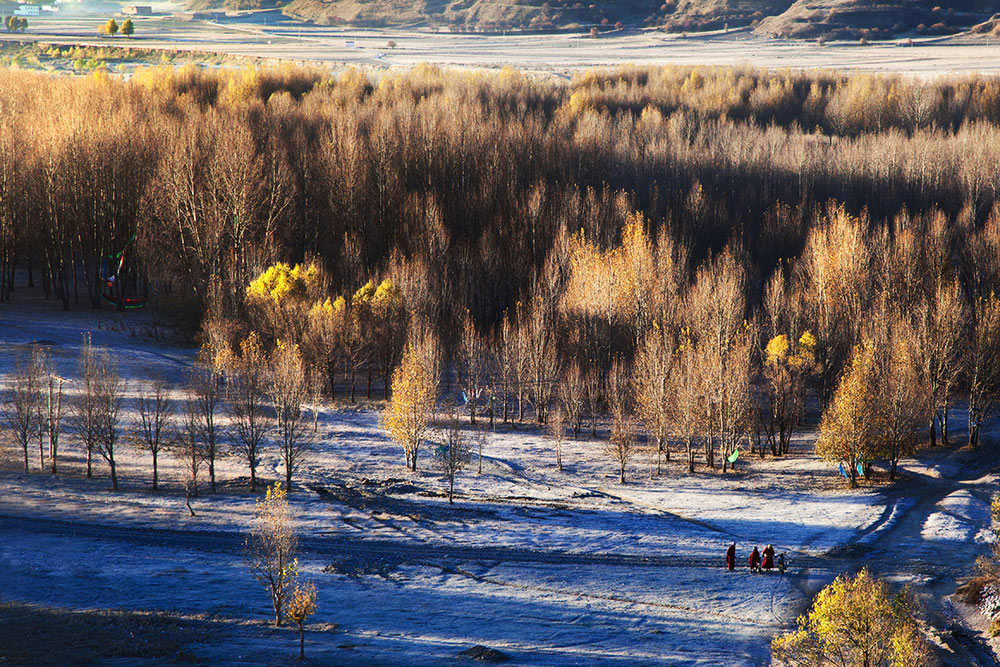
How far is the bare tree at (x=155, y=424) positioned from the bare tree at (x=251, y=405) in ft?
9.93

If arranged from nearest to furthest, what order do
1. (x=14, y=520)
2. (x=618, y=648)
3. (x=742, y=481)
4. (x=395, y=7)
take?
(x=618, y=648) → (x=14, y=520) → (x=742, y=481) → (x=395, y=7)

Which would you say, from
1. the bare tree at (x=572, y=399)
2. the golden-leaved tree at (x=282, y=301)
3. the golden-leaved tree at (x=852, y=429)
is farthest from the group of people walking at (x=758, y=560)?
the golden-leaved tree at (x=282, y=301)

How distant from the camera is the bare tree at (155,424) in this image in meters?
39.5

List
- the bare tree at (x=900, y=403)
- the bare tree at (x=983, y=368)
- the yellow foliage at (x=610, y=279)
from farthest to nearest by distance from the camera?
1. the yellow foliage at (x=610, y=279)
2. the bare tree at (x=983, y=368)
3. the bare tree at (x=900, y=403)

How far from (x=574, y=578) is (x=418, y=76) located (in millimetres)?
Result: 90161

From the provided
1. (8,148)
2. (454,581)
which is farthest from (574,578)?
(8,148)

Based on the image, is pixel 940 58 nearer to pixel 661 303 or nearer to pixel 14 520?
pixel 661 303

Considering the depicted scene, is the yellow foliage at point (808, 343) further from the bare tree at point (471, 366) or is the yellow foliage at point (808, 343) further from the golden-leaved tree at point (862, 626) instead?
the golden-leaved tree at point (862, 626)

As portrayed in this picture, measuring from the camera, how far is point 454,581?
32.6 m

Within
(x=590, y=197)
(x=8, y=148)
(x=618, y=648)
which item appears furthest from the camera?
(x=590, y=197)

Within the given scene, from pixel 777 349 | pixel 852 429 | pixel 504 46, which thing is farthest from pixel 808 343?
pixel 504 46

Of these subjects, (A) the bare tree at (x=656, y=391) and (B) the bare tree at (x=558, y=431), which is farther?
(A) the bare tree at (x=656, y=391)

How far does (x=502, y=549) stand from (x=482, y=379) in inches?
866

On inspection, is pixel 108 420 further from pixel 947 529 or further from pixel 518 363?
pixel 947 529
